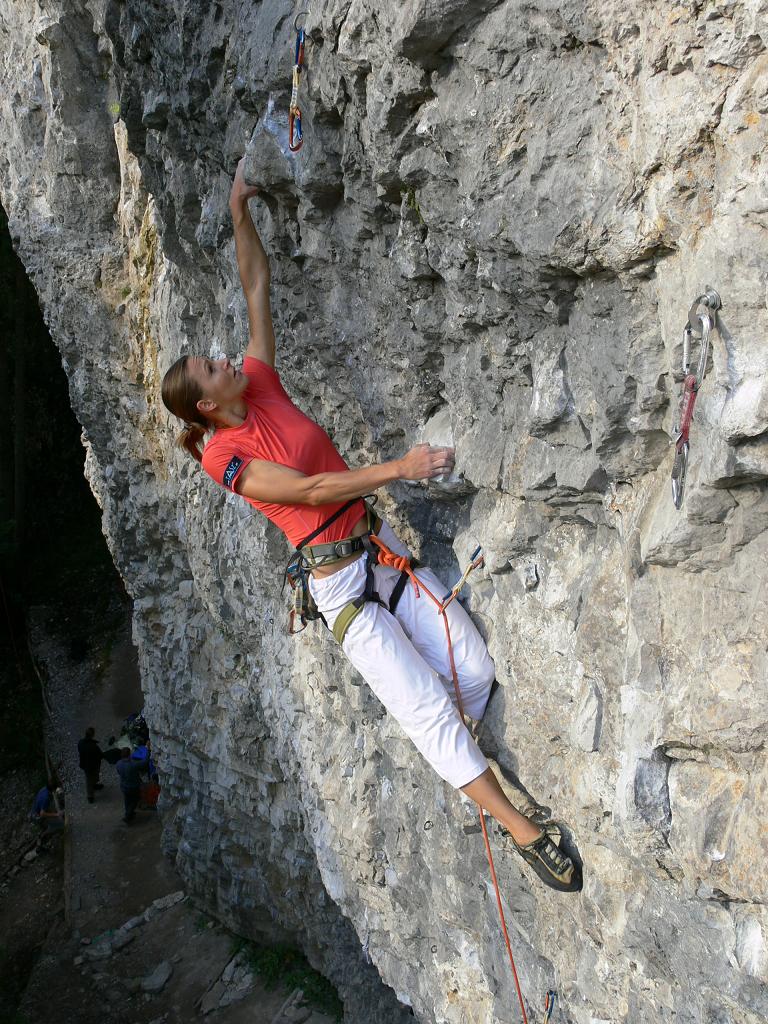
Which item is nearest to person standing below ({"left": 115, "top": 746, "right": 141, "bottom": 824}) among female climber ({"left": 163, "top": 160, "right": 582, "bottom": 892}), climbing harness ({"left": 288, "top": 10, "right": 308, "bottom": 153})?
female climber ({"left": 163, "top": 160, "right": 582, "bottom": 892})

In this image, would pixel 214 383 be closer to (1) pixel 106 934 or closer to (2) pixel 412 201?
(2) pixel 412 201

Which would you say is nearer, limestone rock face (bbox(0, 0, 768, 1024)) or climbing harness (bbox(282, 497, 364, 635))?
limestone rock face (bbox(0, 0, 768, 1024))

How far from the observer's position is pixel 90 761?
37.1 ft

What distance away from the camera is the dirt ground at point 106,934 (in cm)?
780

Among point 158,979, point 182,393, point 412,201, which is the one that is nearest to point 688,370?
point 412,201

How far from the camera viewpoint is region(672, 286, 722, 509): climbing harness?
2141 millimetres

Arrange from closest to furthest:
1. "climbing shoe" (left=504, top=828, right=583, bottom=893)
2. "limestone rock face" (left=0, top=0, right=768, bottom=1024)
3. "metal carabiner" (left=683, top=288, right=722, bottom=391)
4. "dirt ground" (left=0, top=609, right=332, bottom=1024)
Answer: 1. "metal carabiner" (left=683, top=288, right=722, bottom=391)
2. "limestone rock face" (left=0, top=0, right=768, bottom=1024)
3. "climbing shoe" (left=504, top=828, right=583, bottom=893)
4. "dirt ground" (left=0, top=609, right=332, bottom=1024)

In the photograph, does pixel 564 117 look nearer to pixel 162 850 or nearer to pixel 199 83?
pixel 199 83

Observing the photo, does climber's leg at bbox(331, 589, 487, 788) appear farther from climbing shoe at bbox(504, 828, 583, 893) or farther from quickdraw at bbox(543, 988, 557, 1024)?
quickdraw at bbox(543, 988, 557, 1024)

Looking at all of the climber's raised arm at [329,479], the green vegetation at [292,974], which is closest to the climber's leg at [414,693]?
the climber's raised arm at [329,479]

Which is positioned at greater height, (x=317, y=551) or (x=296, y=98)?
(x=296, y=98)

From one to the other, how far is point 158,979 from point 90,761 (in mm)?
3854

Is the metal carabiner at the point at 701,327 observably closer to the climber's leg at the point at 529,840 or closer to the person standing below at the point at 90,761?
the climber's leg at the point at 529,840

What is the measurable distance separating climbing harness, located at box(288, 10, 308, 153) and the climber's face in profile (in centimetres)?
100
